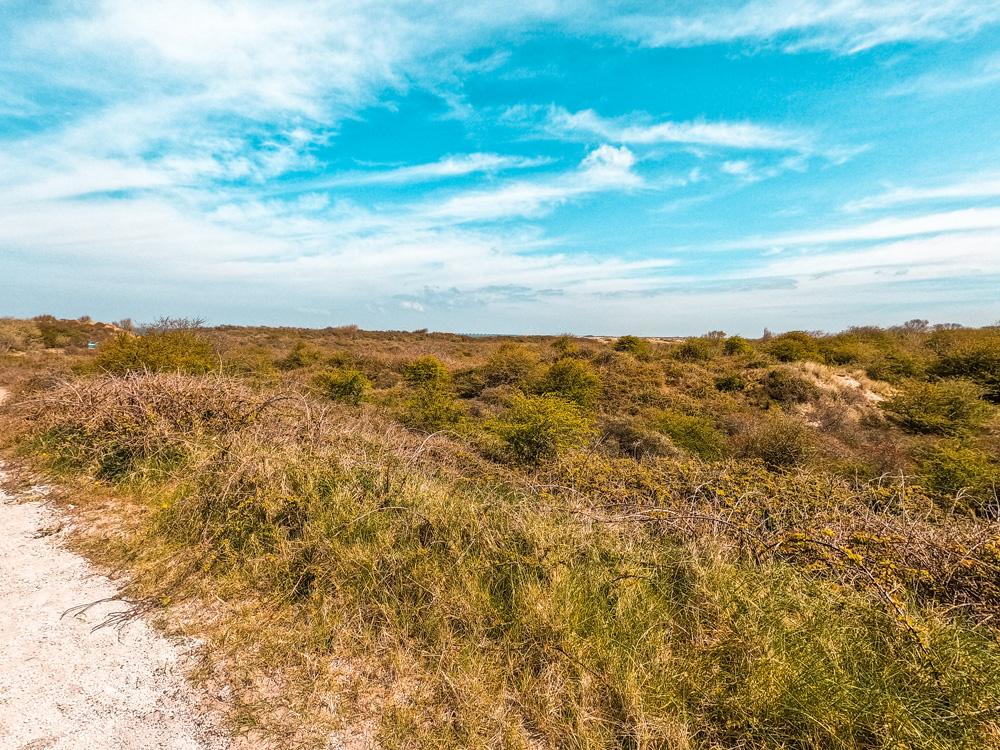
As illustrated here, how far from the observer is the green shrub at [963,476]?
23.2 ft

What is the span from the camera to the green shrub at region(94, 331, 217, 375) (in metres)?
10.5

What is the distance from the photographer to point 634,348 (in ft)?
75.3

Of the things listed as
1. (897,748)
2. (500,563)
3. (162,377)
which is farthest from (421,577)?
(162,377)

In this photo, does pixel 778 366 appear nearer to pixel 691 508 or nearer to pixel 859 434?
pixel 859 434

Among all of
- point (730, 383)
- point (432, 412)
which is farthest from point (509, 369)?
point (730, 383)

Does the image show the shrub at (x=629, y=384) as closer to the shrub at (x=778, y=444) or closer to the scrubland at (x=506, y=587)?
the shrub at (x=778, y=444)

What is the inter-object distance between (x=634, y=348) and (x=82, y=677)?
899 inches

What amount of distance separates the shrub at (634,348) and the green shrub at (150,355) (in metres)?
18.1

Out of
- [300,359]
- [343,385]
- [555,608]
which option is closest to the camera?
[555,608]

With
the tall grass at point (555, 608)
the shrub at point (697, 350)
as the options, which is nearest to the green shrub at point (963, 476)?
the tall grass at point (555, 608)

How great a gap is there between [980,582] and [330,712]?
171 inches

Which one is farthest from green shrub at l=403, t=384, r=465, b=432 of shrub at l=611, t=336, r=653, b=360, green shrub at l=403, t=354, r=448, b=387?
shrub at l=611, t=336, r=653, b=360

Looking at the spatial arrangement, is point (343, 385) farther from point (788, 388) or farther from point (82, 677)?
point (788, 388)

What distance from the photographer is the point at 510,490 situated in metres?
4.81
